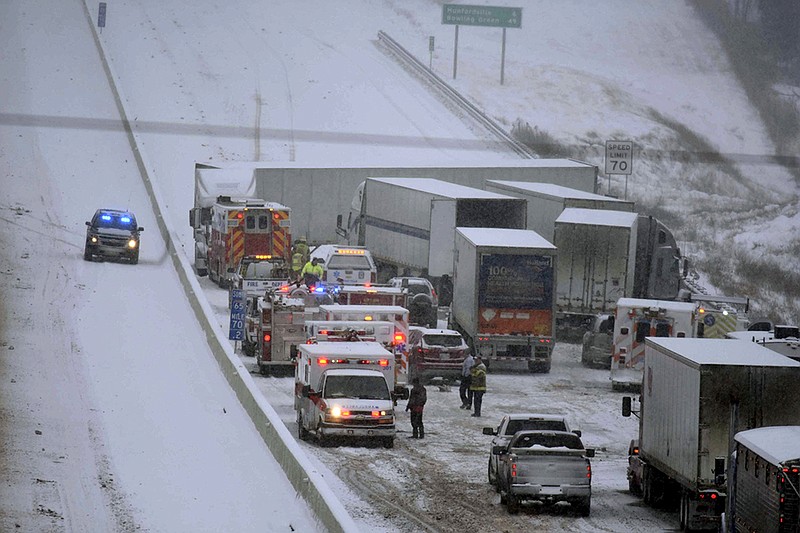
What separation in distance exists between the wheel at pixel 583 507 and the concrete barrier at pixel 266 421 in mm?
3407

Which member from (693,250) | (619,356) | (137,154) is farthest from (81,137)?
(619,356)

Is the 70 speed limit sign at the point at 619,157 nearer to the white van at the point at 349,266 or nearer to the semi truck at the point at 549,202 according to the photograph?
the semi truck at the point at 549,202

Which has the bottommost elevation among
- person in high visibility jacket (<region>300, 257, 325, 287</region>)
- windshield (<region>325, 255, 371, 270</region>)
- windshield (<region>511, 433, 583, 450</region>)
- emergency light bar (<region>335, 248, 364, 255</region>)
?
windshield (<region>511, 433, 583, 450</region>)

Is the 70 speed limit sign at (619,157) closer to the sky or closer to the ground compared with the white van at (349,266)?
closer to the sky

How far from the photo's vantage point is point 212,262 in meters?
44.9

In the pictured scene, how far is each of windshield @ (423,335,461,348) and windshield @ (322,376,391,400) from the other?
7.28 meters

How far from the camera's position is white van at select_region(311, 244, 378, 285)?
41000mm

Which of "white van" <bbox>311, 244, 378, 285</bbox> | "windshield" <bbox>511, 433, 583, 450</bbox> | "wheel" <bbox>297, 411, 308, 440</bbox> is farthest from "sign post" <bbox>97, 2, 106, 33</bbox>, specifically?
"windshield" <bbox>511, 433, 583, 450</bbox>

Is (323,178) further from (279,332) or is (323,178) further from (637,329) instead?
(637,329)

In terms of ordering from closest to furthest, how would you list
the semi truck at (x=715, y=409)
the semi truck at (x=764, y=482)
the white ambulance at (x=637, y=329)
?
the semi truck at (x=764, y=482)
the semi truck at (x=715, y=409)
the white ambulance at (x=637, y=329)

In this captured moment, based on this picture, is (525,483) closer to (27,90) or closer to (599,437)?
(599,437)

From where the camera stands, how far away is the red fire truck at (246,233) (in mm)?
43031

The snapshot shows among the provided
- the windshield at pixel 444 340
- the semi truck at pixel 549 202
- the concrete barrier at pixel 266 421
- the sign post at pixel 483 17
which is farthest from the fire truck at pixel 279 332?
the sign post at pixel 483 17

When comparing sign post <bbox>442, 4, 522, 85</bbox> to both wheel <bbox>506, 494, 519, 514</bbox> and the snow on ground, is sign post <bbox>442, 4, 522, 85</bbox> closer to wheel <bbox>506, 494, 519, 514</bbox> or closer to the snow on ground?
the snow on ground
